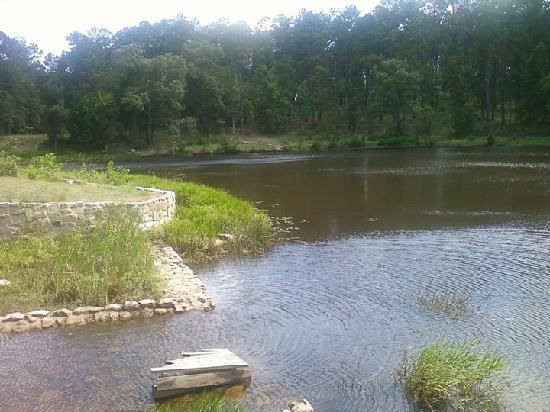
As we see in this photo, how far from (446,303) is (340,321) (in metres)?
2.44

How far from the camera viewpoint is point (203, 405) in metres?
7.34

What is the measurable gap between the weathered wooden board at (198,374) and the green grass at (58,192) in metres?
9.24

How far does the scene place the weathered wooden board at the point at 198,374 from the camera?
8109 millimetres

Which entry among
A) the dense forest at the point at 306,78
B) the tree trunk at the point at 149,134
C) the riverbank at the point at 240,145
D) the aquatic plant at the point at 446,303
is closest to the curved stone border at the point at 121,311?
the aquatic plant at the point at 446,303

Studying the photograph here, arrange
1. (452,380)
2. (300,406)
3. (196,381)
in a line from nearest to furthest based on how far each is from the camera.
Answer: (300,406) < (452,380) < (196,381)

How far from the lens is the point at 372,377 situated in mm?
8727

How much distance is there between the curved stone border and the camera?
1068 cm

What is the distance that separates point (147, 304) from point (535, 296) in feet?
26.8

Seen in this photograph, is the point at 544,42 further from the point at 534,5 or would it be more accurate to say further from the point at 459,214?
the point at 459,214

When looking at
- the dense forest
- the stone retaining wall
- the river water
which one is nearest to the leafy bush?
the stone retaining wall

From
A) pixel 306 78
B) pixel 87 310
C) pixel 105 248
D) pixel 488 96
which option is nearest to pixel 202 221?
pixel 105 248

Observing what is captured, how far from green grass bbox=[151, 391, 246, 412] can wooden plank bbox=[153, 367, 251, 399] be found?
0.13 metres

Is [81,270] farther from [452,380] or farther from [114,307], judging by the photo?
[452,380]

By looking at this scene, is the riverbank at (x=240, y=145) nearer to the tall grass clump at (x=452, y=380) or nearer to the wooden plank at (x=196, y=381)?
the wooden plank at (x=196, y=381)
